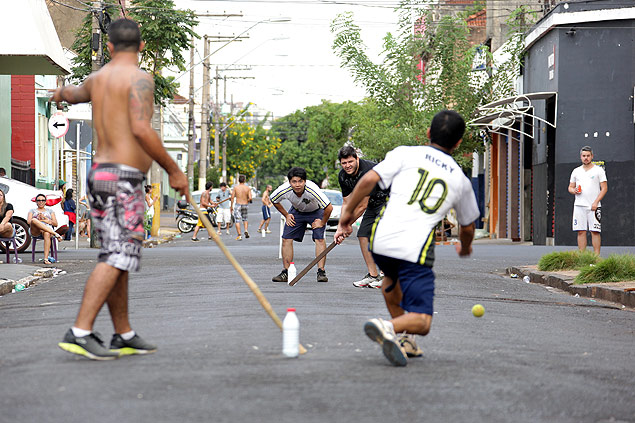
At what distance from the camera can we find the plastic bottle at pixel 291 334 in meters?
6.34

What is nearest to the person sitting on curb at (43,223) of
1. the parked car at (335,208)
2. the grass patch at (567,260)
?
the grass patch at (567,260)

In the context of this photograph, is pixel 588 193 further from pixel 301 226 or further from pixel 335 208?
pixel 335 208

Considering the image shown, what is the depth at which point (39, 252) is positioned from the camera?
22.6m

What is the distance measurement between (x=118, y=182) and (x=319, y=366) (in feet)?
5.41

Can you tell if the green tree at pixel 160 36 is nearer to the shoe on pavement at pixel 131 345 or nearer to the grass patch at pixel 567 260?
the grass patch at pixel 567 260

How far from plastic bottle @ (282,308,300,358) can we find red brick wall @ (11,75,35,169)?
31573 millimetres

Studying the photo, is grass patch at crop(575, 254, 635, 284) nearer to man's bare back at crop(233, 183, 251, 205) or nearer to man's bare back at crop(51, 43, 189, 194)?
man's bare back at crop(51, 43, 189, 194)

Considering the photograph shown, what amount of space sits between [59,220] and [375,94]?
15292 mm

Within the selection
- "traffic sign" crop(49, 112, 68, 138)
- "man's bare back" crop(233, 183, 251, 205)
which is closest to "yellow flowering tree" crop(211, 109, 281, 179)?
"man's bare back" crop(233, 183, 251, 205)

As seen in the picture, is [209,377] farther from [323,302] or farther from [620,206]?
[620,206]

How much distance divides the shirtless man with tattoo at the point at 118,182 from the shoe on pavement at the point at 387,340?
4.66 ft

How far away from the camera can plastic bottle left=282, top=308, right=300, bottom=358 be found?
6.34 meters

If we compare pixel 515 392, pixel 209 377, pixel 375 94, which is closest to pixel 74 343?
pixel 209 377

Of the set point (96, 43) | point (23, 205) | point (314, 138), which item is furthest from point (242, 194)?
point (314, 138)
